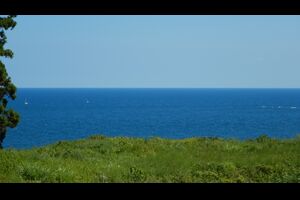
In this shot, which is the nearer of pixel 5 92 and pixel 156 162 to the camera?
pixel 156 162

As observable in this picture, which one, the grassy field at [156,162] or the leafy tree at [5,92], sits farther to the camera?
the leafy tree at [5,92]

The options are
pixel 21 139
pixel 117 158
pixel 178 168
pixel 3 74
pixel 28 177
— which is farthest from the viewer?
pixel 21 139

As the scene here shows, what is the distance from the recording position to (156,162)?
49.3 feet

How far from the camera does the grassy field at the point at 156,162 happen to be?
12.6 m

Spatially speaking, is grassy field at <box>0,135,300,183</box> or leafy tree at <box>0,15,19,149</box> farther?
leafy tree at <box>0,15,19,149</box>

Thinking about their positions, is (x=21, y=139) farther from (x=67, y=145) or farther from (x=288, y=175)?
(x=288, y=175)

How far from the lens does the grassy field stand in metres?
12.6
